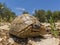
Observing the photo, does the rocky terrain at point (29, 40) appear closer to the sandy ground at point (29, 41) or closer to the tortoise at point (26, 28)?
the sandy ground at point (29, 41)

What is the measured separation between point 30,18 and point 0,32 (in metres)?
1.35

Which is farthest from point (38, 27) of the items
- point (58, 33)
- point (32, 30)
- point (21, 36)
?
point (58, 33)

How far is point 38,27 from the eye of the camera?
20.2 ft

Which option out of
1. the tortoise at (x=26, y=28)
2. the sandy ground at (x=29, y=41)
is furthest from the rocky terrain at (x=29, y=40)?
the tortoise at (x=26, y=28)

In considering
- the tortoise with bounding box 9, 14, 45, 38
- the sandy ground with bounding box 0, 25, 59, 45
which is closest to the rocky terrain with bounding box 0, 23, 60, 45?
the sandy ground with bounding box 0, 25, 59, 45

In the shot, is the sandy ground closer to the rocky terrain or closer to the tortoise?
the rocky terrain

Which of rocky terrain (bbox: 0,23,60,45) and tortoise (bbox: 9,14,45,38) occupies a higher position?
tortoise (bbox: 9,14,45,38)

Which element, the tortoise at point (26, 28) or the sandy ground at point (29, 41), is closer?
the sandy ground at point (29, 41)

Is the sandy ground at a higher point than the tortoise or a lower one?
lower

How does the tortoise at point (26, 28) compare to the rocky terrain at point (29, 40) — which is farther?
the tortoise at point (26, 28)

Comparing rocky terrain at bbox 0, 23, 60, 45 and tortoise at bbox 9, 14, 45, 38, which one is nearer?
rocky terrain at bbox 0, 23, 60, 45

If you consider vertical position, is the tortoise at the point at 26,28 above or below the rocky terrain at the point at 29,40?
above

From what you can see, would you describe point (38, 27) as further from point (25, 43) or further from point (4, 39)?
point (4, 39)

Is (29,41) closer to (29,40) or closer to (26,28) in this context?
(29,40)
